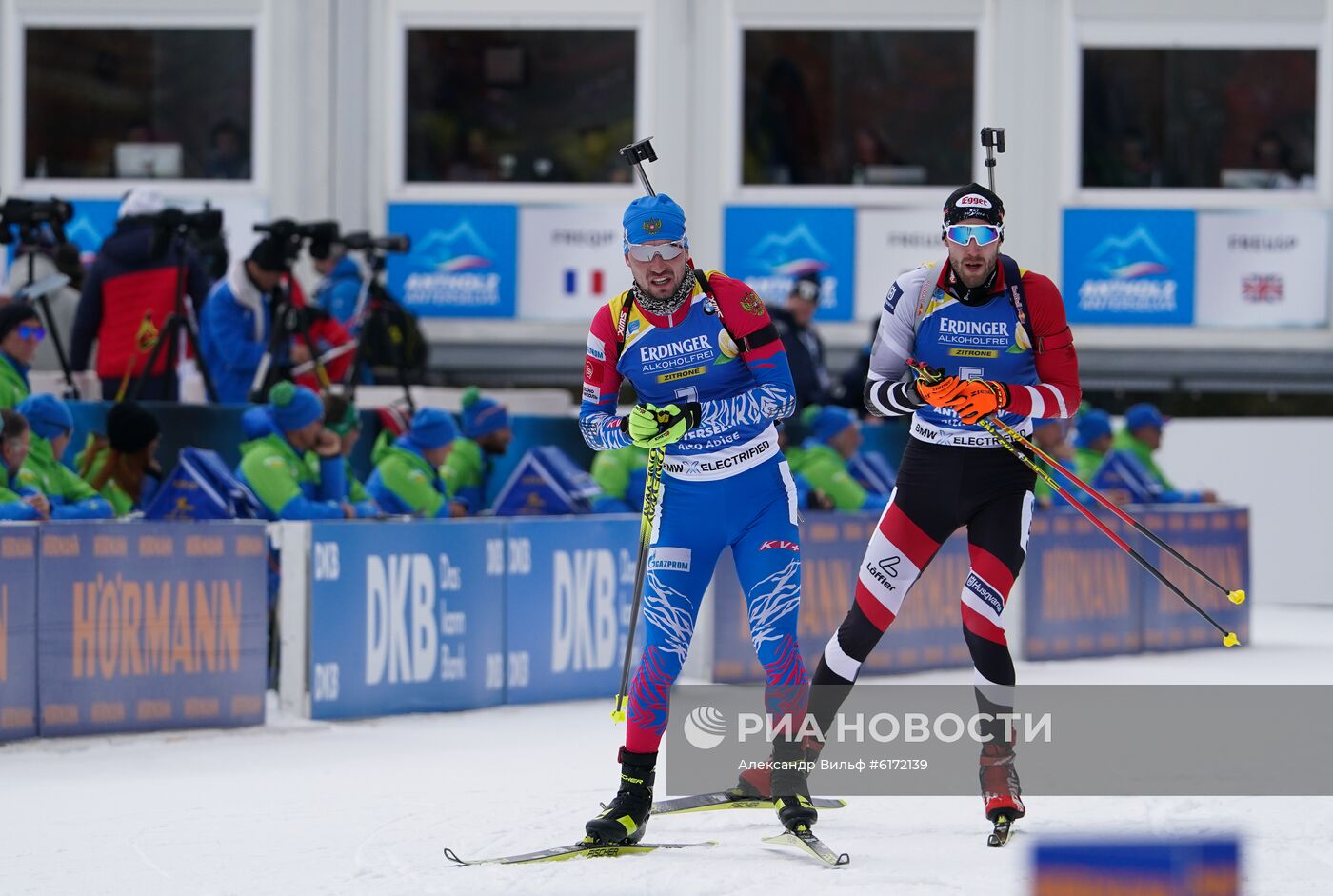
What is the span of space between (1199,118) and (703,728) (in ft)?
42.9

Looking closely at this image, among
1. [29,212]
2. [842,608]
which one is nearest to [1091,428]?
[842,608]

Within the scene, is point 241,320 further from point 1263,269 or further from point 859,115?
point 1263,269

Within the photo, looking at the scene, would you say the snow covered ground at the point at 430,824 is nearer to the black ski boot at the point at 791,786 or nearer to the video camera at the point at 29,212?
the black ski boot at the point at 791,786

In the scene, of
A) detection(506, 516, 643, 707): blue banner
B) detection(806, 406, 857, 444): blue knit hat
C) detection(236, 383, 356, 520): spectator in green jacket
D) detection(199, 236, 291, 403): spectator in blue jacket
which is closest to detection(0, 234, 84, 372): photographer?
detection(199, 236, 291, 403): spectator in blue jacket

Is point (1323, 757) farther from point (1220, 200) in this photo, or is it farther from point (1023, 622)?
point (1220, 200)

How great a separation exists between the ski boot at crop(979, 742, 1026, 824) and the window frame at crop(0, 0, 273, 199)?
1294 cm

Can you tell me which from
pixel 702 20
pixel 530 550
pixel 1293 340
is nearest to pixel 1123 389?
pixel 1293 340

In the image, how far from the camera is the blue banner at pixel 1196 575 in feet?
43.4

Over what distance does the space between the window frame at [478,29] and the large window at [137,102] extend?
1.35 m

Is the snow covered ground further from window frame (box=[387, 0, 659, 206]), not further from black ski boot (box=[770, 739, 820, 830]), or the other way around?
window frame (box=[387, 0, 659, 206])

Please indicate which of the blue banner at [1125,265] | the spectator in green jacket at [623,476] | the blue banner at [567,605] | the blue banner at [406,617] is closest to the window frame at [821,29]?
the blue banner at [1125,265]

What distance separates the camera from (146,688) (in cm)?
873

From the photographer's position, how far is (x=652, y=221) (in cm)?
600

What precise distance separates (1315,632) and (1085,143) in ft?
19.7
